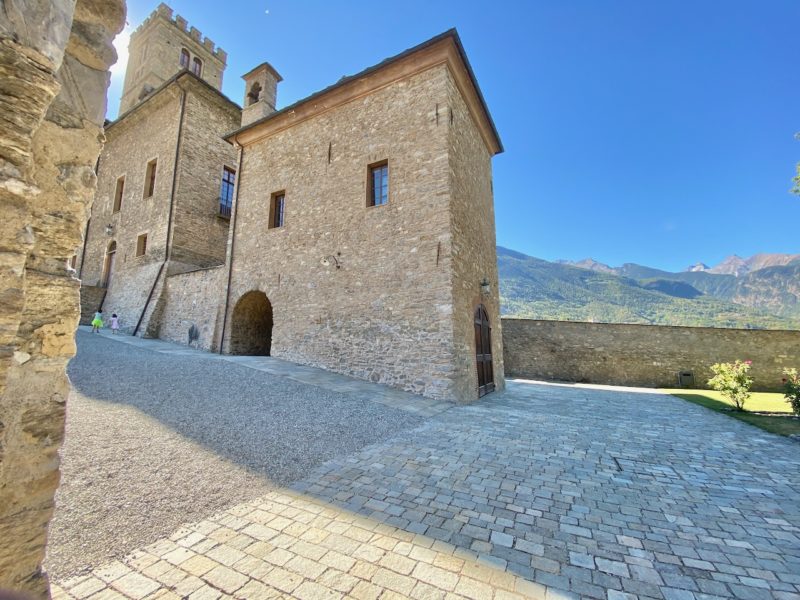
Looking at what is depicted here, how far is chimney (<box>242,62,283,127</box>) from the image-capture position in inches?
529

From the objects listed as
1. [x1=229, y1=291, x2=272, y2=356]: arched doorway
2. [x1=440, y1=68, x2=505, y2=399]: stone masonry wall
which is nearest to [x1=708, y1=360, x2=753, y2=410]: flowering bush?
[x1=440, y1=68, x2=505, y2=399]: stone masonry wall

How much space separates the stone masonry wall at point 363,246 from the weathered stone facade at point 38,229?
21.9 feet

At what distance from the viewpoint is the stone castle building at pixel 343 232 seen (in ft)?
27.1

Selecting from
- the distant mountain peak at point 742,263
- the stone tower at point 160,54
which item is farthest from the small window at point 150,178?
the distant mountain peak at point 742,263

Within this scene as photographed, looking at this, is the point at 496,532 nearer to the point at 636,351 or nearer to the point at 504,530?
the point at 504,530

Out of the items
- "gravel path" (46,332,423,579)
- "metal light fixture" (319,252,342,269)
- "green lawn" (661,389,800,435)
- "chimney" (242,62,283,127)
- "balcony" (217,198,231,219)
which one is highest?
"chimney" (242,62,283,127)

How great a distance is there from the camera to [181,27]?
21.5 metres

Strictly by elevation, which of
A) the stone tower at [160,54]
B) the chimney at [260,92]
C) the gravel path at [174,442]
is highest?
the stone tower at [160,54]

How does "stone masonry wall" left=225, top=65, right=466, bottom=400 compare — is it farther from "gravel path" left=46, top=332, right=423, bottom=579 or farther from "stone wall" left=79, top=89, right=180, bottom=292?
"stone wall" left=79, top=89, right=180, bottom=292

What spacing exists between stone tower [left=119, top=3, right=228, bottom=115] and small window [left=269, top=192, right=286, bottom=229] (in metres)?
15.1

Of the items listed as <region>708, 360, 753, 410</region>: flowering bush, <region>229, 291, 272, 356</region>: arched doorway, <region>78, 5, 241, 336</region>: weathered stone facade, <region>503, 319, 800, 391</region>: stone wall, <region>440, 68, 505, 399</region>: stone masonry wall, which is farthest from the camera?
<region>503, 319, 800, 391</region>: stone wall

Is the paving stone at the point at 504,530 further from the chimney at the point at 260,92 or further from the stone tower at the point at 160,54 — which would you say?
the stone tower at the point at 160,54

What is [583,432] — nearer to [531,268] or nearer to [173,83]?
[173,83]

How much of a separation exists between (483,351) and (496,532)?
726 cm
